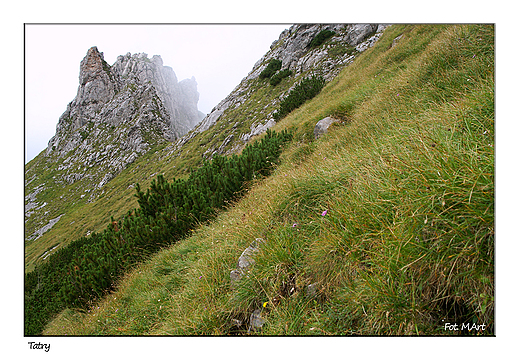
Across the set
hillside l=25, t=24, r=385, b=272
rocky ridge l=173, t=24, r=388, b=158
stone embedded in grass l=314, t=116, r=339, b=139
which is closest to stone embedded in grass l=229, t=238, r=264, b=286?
stone embedded in grass l=314, t=116, r=339, b=139

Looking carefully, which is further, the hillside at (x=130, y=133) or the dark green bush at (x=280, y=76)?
the dark green bush at (x=280, y=76)

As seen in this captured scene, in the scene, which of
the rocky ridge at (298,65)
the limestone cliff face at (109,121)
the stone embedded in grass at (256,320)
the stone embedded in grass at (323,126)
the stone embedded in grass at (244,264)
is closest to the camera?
the stone embedded in grass at (256,320)

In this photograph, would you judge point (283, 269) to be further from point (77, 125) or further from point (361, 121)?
point (77, 125)

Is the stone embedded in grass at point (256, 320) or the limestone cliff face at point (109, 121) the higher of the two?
the limestone cliff face at point (109, 121)

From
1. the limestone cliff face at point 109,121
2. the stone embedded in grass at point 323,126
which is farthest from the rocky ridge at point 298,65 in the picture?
the limestone cliff face at point 109,121

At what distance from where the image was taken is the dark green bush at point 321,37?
29.6m

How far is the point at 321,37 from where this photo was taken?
30.1 metres

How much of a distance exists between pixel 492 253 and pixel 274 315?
6.12 feet

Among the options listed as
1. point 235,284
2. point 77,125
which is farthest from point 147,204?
point 77,125

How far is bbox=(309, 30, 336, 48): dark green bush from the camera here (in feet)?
97.2

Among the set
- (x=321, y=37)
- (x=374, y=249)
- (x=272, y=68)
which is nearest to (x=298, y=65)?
(x=321, y=37)

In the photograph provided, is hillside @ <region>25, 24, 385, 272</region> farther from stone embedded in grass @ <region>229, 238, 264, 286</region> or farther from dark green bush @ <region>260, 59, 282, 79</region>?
stone embedded in grass @ <region>229, 238, 264, 286</region>

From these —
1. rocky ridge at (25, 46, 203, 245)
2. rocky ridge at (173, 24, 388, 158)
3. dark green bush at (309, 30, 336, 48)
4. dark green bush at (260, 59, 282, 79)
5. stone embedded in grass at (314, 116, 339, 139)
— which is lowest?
stone embedded in grass at (314, 116, 339, 139)

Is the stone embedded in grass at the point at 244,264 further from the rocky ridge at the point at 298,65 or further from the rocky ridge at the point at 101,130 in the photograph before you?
the rocky ridge at the point at 101,130
